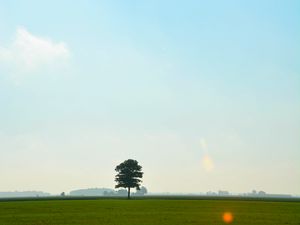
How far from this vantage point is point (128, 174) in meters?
127

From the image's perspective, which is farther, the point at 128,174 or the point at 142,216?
the point at 128,174

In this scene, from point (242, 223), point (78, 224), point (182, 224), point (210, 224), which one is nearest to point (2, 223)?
point (78, 224)

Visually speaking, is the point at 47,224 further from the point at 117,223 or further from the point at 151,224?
the point at 151,224

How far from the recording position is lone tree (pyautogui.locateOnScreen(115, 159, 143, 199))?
127 meters

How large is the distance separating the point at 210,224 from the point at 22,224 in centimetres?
1543

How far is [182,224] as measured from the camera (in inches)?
1345

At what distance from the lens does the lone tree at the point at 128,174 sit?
12680 centimetres

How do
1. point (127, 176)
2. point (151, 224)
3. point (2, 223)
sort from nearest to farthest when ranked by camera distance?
1. point (151, 224)
2. point (2, 223)
3. point (127, 176)

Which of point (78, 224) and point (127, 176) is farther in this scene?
point (127, 176)

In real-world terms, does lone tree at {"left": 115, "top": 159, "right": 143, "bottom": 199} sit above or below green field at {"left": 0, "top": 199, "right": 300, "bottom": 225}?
above

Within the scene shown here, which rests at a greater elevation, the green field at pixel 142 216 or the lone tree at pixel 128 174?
the lone tree at pixel 128 174

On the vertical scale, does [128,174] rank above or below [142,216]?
above

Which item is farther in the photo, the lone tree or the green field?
the lone tree

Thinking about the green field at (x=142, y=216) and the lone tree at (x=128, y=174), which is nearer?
the green field at (x=142, y=216)
